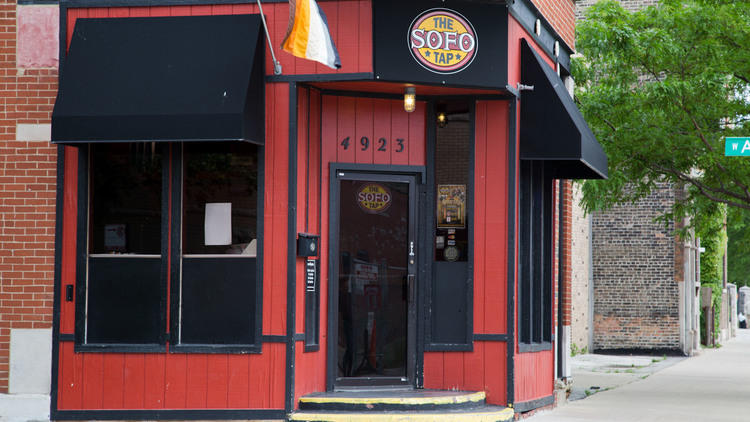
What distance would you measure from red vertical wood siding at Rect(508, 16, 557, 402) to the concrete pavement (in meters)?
0.34

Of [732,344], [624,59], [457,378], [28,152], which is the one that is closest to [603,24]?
[624,59]

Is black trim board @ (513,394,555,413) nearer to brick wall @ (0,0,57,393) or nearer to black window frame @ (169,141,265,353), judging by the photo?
black window frame @ (169,141,265,353)

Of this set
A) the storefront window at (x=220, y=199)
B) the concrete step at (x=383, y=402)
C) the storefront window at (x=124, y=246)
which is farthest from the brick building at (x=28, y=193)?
the storefront window at (x=220, y=199)

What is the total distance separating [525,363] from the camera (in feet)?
35.8

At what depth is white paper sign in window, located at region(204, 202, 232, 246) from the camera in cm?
967

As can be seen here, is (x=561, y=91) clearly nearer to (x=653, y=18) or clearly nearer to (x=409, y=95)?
(x=409, y=95)

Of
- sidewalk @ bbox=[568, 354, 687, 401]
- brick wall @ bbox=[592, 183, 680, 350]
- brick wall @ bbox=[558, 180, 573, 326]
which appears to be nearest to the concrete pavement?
sidewalk @ bbox=[568, 354, 687, 401]

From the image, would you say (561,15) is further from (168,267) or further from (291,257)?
(168,267)

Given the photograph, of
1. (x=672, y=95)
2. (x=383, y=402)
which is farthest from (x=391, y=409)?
(x=672, y=95)

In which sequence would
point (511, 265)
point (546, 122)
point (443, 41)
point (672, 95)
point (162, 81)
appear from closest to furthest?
1. point (162, 81)
2. point (443, 41)
3. point (511, 265)
4. point (546, 122)
5. point (672, 95)

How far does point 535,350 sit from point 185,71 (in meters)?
5.16

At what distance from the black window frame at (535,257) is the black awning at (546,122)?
1.77ft

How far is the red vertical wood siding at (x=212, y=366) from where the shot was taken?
374 inches

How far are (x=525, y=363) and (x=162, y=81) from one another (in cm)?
506
